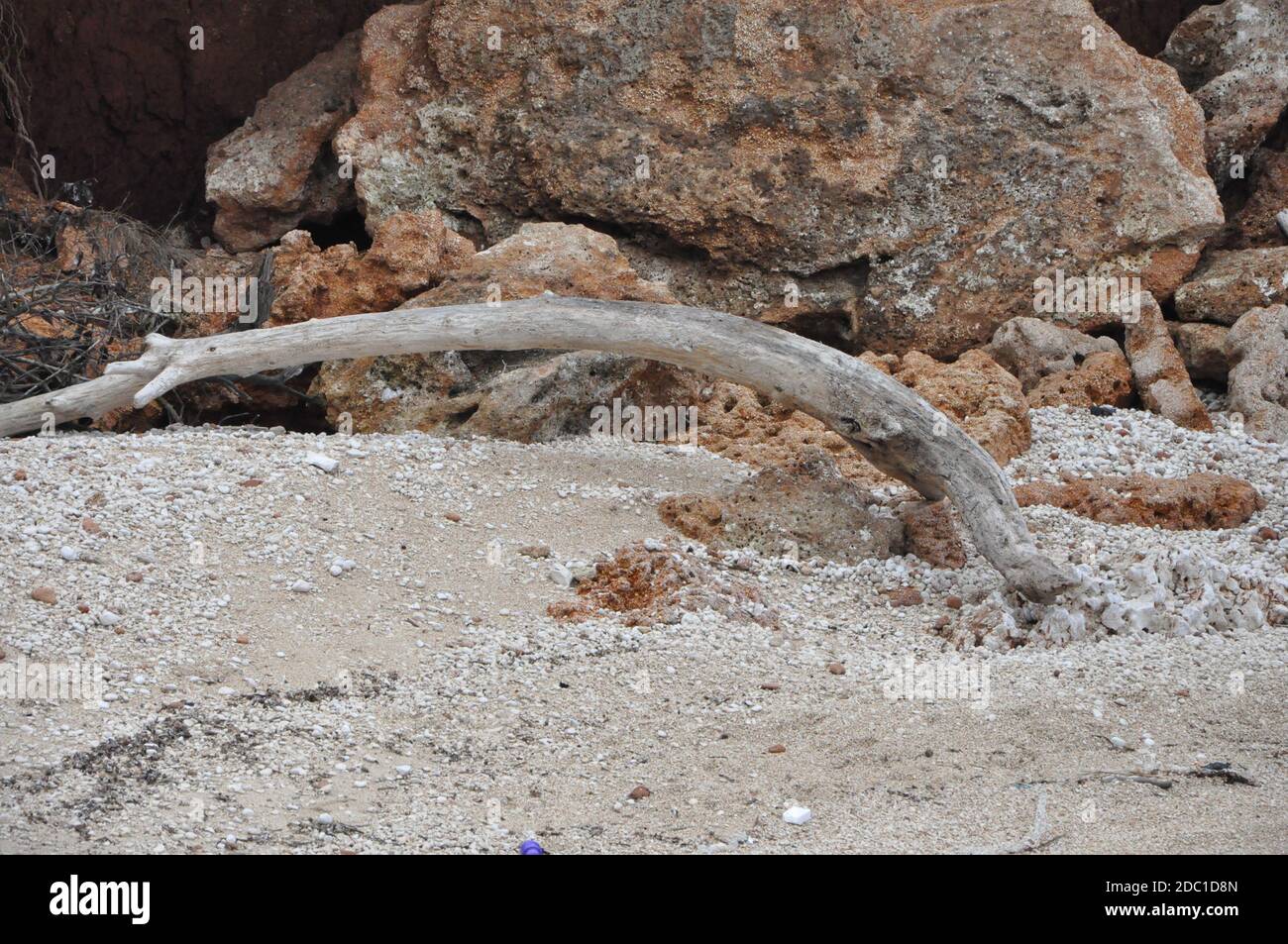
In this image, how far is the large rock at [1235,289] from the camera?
9.02m

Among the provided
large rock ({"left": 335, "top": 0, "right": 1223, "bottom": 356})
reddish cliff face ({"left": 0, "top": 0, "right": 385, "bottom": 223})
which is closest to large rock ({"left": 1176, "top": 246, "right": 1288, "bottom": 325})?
large rock ({"left": 335, "top": 0, "right": 1223, "bottom": 356})

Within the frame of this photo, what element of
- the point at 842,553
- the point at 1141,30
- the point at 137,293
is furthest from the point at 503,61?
the point at 1141,30

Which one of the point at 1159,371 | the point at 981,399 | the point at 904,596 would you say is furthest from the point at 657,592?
the point at 1159,371

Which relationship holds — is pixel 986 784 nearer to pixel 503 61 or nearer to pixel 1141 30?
pixel 503 61

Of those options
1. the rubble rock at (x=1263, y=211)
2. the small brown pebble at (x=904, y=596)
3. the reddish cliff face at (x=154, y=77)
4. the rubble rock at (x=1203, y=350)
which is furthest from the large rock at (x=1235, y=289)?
the reddish cliff face at (x=154, y=77)

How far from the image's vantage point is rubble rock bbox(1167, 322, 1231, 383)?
350 inches

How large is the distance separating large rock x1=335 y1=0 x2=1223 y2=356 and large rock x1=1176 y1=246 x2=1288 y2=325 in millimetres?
299

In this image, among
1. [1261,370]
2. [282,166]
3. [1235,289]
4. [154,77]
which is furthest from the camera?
[154,77]

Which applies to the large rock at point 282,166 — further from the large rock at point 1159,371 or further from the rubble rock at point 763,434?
the large rock at point 1159,371

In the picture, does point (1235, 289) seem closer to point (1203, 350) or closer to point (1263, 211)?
point (1203, 350)

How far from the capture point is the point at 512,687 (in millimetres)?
4758

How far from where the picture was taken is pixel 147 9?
32.8 ft

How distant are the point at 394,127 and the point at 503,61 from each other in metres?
0.79

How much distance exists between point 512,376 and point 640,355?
83 cm
